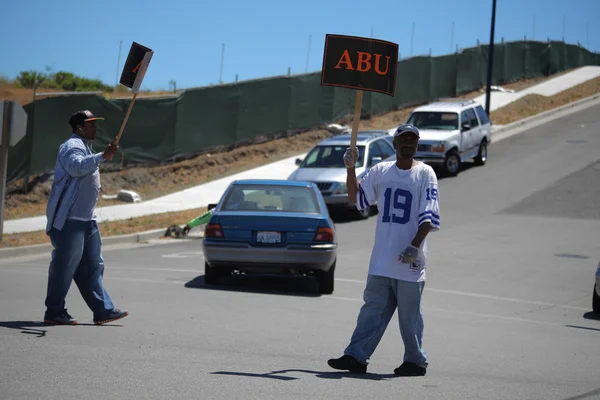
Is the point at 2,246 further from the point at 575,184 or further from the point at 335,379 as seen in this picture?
the point at 575,184

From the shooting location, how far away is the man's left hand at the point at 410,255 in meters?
6.76

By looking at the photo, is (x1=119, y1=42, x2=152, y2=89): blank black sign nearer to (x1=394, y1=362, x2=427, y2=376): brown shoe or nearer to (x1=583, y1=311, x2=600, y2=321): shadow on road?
(x1=394, y1=362, x2=427, y2=376): brown shoe

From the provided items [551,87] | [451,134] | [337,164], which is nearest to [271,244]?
[337,164]

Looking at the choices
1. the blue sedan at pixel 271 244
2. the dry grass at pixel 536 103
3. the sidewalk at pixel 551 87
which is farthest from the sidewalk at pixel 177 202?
the sidewalk at pixel 551 87

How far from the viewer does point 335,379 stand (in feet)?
22.1

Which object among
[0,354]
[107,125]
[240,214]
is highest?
[107,125]

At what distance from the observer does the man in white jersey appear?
22.7ft

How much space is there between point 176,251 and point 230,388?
35.9 feet

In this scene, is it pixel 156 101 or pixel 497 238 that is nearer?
pixel 497 238

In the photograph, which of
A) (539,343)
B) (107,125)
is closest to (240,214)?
(539,343)

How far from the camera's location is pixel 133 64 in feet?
30.6

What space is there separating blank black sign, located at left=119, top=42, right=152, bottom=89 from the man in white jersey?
126 inches

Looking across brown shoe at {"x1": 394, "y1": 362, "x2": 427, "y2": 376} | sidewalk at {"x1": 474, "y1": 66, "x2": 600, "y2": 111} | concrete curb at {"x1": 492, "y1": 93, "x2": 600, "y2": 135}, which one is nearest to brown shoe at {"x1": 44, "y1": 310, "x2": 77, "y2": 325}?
brown shoe at {"x1": 394, "y1": 362, "x2": 427, "y2": 376}

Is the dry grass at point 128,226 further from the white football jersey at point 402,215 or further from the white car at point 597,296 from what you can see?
the white football jersey at point 402,215
